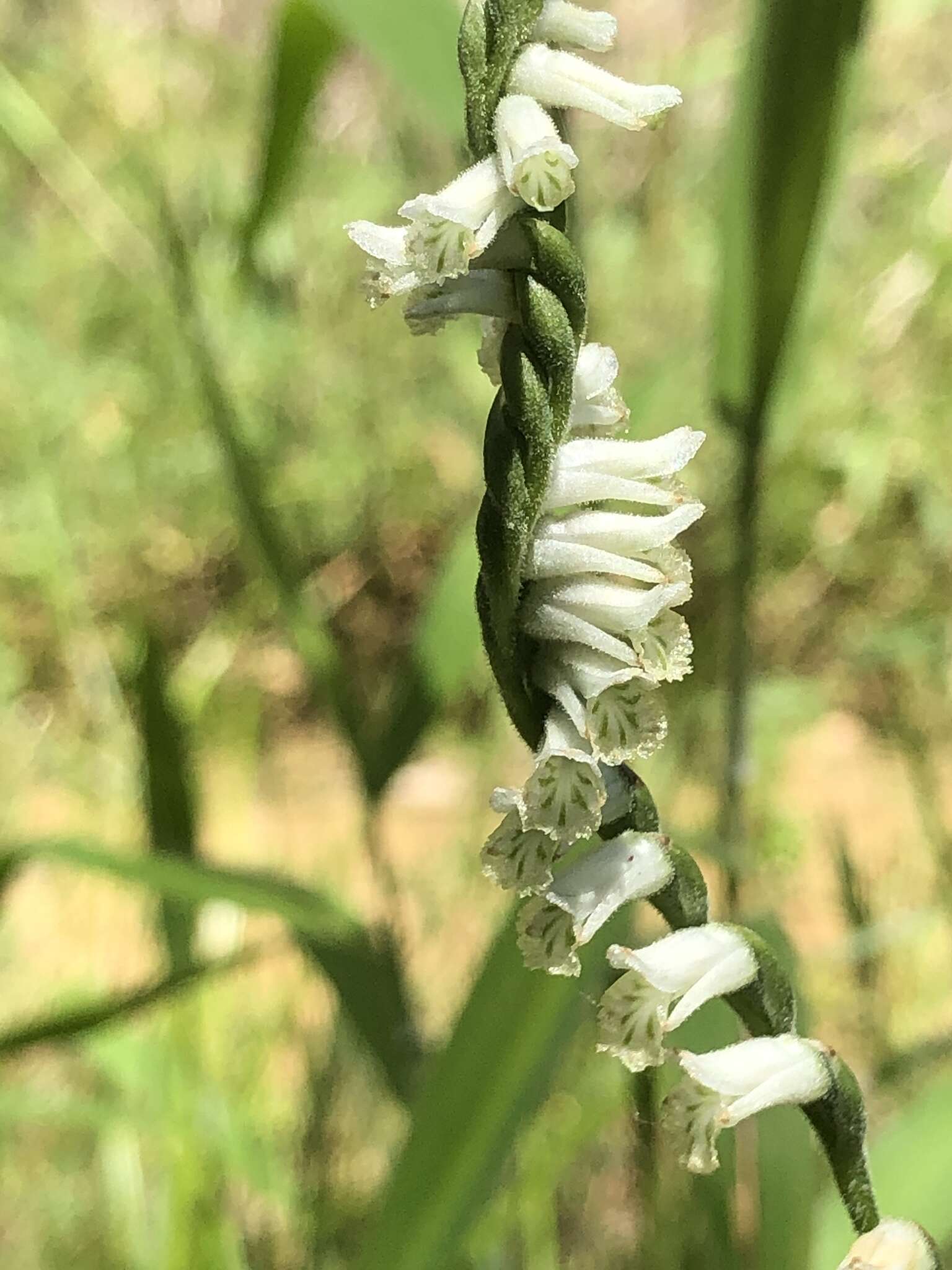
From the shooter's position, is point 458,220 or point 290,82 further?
point 290,82

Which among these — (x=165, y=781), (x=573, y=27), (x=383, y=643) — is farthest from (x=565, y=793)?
(x=383, y=643)

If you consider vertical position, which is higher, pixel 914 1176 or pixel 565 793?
pixel 565 793

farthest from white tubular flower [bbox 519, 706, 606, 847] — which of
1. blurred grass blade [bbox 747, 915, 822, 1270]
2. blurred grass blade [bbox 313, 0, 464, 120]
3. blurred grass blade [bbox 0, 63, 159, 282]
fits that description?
blurred grass blade [bbox 0, 63, 159, 282]

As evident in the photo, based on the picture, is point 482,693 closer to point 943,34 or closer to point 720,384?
point 720,384

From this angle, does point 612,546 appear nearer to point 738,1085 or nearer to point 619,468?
point 619,468

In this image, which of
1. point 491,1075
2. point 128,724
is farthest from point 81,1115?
point 128,724

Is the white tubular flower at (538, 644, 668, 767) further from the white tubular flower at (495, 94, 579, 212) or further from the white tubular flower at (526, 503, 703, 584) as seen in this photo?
the white tubular flower at (495, 94, 579, 212)
